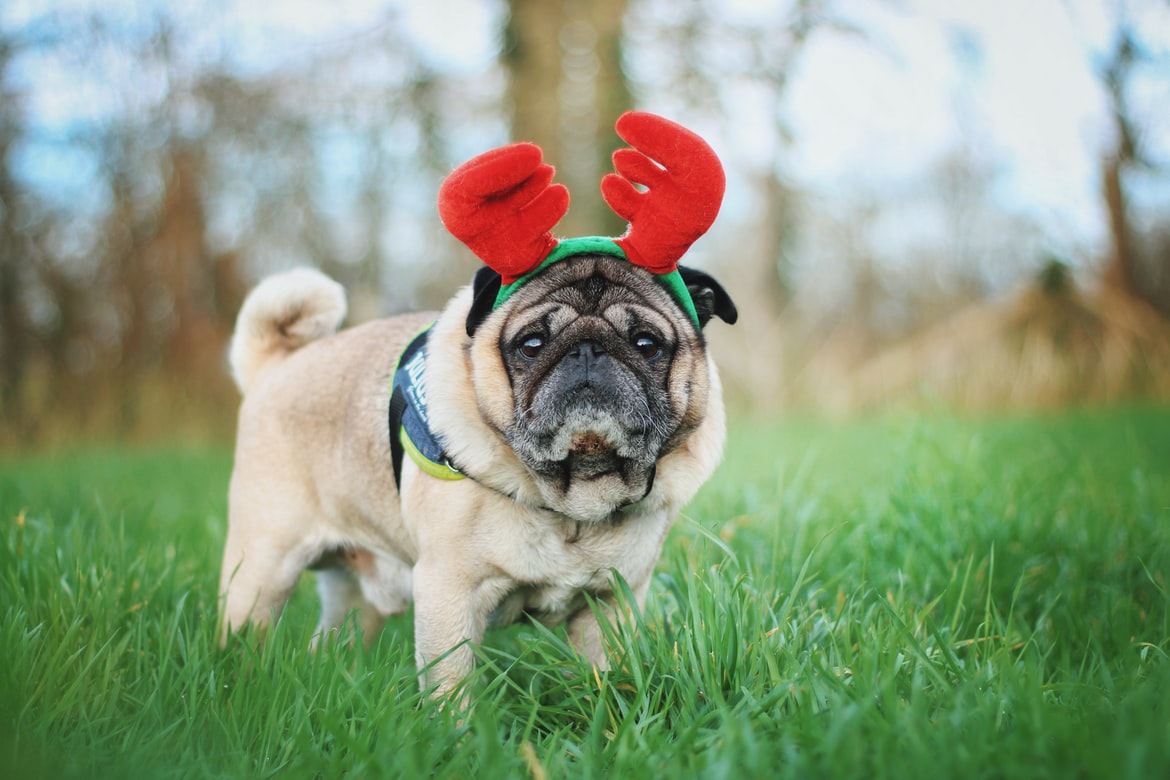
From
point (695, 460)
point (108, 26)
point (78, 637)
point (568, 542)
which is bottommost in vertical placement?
point (78, 637)

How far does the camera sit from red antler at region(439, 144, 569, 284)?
2.52 m

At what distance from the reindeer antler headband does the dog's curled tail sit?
4.52 feet

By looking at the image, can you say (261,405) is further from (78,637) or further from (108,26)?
(108,26)

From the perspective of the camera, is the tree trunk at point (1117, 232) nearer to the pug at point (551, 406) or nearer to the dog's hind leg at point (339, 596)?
the pug at point (551, 406)

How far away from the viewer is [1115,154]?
13.7 m

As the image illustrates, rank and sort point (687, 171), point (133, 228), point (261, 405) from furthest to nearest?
point (133, 228) → point (261, 405) → point (687, 171)

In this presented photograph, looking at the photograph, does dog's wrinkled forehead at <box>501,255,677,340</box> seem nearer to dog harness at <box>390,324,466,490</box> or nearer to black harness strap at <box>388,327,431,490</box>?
dog harness at <box>390,324,466,490</box>

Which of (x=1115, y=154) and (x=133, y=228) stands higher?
(x=1115, y=154)

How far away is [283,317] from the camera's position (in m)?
3.75

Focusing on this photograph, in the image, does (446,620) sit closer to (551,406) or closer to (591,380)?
(551,406)

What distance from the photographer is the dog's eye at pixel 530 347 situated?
262 centimetres

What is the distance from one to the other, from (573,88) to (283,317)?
11359mm

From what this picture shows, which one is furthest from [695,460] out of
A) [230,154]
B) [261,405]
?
[230,154]

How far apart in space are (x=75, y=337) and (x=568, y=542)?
13.7 m
